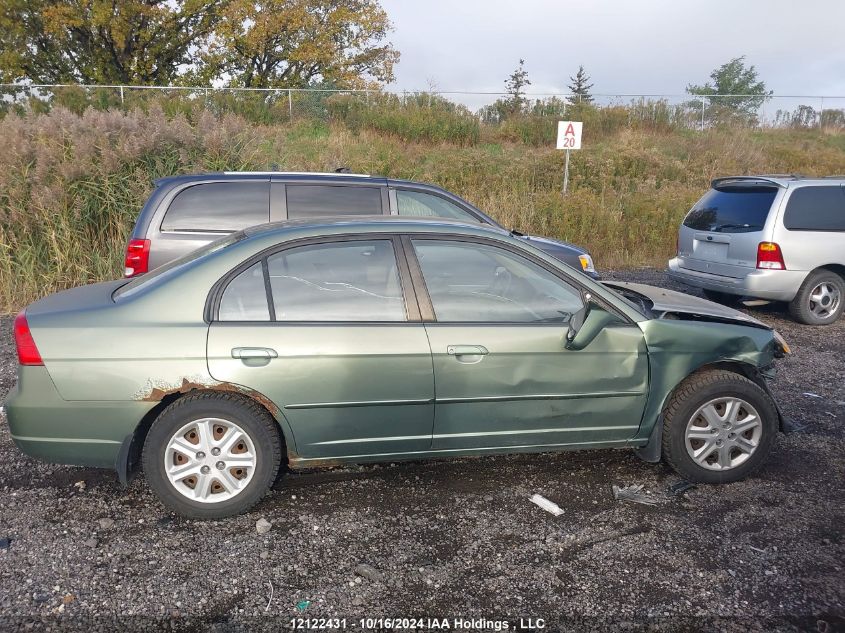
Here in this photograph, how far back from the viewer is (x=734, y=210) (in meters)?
8.27

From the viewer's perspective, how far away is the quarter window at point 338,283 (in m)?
3.64

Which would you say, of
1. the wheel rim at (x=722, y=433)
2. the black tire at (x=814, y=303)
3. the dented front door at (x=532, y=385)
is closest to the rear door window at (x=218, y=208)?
the dented front door at (x=532, y=385)

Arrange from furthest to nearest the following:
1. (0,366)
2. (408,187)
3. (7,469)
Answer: (408,187) → (0,366) → (7,469)

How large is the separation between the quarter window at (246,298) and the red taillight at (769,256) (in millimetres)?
6462

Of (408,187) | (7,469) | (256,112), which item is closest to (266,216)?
(408,187)

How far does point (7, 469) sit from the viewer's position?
13.9 feet

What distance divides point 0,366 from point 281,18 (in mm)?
29992

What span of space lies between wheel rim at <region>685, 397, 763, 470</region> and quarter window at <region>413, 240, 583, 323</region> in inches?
41.2

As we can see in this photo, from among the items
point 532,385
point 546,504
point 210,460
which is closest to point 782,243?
point 532,385

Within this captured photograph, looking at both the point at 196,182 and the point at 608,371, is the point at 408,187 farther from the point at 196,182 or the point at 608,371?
the point at 608,371

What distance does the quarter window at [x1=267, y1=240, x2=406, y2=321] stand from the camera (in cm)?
364

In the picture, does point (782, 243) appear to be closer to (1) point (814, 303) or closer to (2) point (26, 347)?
(1) point (814, 303)

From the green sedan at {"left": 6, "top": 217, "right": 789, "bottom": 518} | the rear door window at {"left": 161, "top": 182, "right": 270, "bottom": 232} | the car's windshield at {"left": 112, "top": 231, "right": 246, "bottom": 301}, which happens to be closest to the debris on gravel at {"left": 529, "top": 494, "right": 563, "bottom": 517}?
the green sedan at {"left": 6, "top": 217, "right": 789, "bottom": 518}

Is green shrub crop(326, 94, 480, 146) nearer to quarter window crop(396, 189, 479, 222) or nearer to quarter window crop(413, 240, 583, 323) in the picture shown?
quarter window crop(396, 189, 479, 222)
